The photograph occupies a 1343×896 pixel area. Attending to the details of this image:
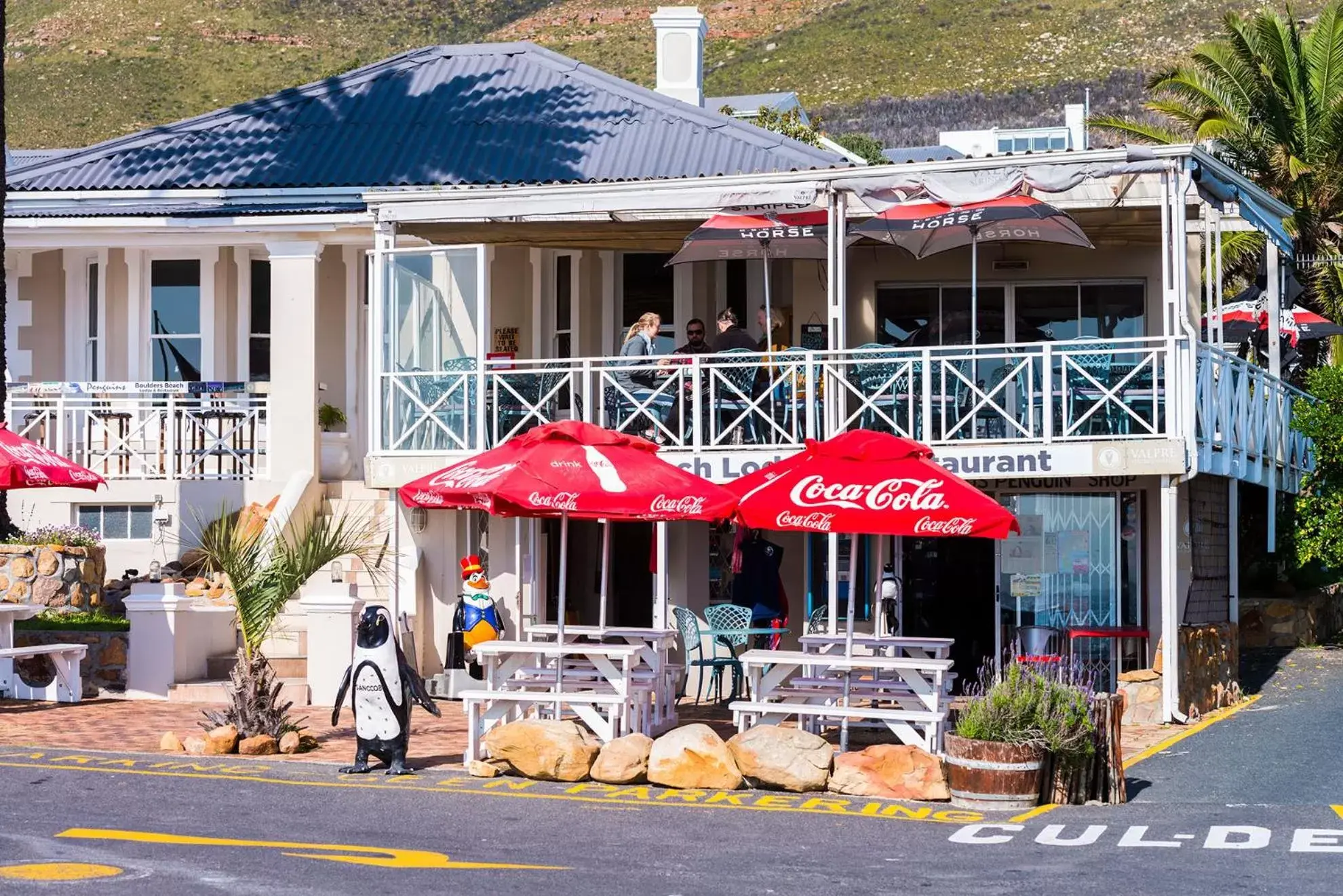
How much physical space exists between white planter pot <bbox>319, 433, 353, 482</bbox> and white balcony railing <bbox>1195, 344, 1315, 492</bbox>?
9.32 m

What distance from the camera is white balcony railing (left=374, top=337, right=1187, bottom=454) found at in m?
15.7

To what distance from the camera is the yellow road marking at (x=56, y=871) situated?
8.75m

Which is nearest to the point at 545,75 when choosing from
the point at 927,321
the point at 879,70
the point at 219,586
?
the point at 927,321

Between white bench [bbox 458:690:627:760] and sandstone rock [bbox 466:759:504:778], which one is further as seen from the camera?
white bench [bbox 458:690:627:760]

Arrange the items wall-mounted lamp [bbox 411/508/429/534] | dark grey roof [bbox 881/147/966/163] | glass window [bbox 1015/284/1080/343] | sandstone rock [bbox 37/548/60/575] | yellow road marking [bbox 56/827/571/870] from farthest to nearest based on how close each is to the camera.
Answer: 1. dark grey roof [bbox 881/147/966/163]
2. glass window [bbox 1015/284/1080/343]
3. wall-mounted lamp [bbox 411/508/429/534]
4. sandstone rock [bbox 37/548/60/575]
5. yellow road marking [bbox 56/827/571/870]

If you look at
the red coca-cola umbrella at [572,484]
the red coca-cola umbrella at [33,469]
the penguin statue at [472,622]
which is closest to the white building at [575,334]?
the penguin statue at [472,622]

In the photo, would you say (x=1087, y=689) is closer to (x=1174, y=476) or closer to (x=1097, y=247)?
(x=1174, y=476)

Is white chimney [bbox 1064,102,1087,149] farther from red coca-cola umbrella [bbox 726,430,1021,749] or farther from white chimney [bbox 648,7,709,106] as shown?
red coca-cola umbrella [bbox 726,430,1021,749]

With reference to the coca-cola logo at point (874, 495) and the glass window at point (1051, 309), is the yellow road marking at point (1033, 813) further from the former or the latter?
the glass window at point (1051, 309)

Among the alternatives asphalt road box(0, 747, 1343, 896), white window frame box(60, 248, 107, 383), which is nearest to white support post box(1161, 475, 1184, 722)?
asphalt road box(0, 747, 1343, 896)

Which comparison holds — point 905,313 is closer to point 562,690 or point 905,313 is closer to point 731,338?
point 731,338

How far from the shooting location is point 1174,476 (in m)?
15.3

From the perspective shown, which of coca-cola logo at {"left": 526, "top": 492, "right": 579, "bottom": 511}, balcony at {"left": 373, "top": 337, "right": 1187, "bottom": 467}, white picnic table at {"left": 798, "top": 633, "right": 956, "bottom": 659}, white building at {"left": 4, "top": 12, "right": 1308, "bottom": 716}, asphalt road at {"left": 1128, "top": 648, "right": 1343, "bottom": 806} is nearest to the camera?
asphalt road at {"left": 1128, "top": 648, "right": 1343, "bottom": 806}

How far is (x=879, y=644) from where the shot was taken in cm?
1404
